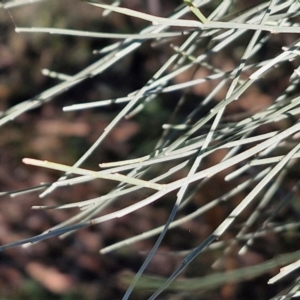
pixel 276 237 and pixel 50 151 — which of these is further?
pixel 50 151

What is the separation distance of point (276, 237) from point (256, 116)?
1091 millimetres

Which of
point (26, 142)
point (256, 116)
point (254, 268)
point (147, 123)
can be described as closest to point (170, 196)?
point (147, 123)

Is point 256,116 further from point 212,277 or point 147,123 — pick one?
point 147,123

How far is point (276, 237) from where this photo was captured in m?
1.77

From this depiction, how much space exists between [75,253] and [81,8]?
895 millimetres

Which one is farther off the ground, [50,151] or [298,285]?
[50,151]

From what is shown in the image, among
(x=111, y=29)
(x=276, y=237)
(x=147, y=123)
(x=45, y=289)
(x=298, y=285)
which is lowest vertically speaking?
(x=298, y=285)

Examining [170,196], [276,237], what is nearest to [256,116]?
[276,237]

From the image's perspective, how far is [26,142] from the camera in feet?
7.60

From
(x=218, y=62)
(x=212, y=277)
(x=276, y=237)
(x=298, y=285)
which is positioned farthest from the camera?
(x=218, y=62)

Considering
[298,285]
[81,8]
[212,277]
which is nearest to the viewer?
[212,277]

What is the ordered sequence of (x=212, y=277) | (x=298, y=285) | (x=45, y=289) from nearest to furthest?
(x=212, y=277) < (x=298, y=285) < (x=45, y=289)

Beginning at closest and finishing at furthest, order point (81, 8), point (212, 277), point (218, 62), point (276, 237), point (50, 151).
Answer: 1. point (212, 277)
2. point (276, 237)
3. point (218, 62)
4. point (50, 151)
5. point (81, 8)

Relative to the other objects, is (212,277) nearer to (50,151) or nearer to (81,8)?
(50,151)
